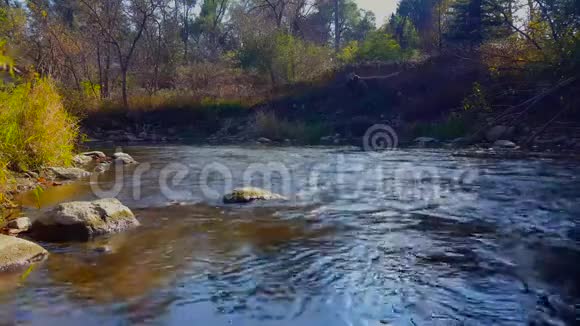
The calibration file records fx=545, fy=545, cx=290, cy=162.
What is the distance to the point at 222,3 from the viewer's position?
40.4 meters

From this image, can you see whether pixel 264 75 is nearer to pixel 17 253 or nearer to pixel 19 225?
pixel 19 225

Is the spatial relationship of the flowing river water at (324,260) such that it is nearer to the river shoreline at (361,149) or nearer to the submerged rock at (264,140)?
the river shoreline at (361,149)

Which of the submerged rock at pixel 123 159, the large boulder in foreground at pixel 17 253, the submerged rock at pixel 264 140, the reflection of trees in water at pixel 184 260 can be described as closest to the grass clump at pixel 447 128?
the submerged rock at pixel 264 140

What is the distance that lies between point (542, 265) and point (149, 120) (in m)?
21.9

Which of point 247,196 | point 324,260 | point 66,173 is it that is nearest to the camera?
point 324,260

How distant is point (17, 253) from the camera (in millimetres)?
4992

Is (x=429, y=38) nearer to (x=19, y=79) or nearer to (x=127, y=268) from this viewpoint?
(x=19, y=79)

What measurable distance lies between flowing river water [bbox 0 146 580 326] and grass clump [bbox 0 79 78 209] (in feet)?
2.93

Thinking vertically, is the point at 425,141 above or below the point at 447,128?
below

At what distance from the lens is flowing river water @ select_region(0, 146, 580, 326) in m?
3.98

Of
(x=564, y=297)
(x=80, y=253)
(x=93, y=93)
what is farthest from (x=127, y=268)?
(x=93, y=93)

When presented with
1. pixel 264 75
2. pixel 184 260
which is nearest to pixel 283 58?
pixel 264 75

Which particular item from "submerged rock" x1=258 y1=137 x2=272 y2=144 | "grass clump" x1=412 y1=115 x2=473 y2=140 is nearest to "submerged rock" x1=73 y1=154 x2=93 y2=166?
"submerged rock" x1=258 y1=137 x2=272 y2=144

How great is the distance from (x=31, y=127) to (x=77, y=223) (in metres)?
4.44
